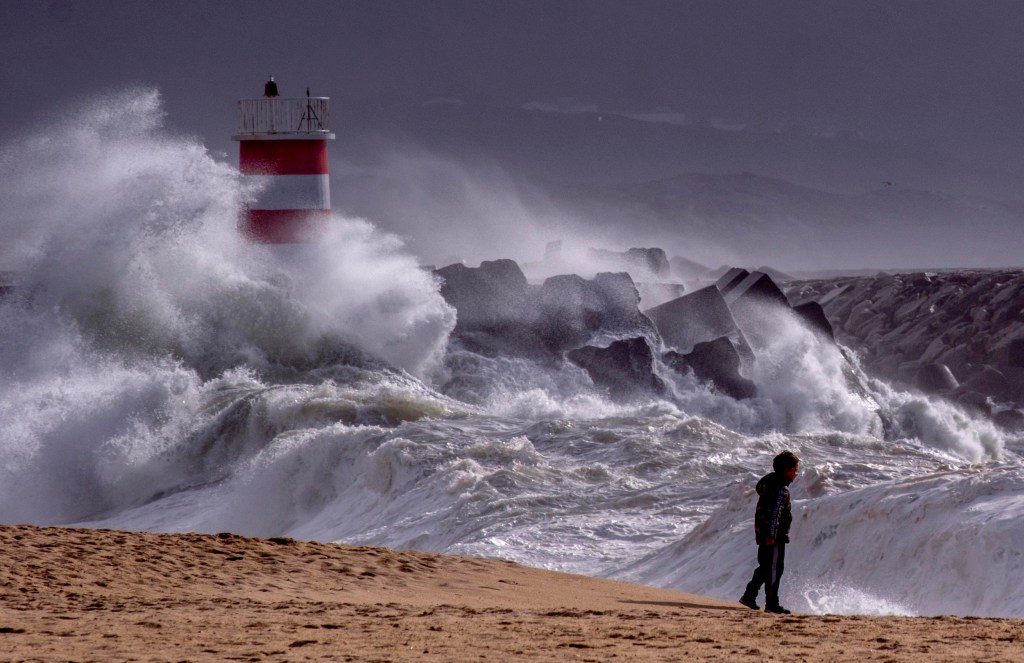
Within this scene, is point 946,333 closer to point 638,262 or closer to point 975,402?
point 975,402

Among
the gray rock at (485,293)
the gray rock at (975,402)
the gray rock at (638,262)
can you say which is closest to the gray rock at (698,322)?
the gray rock at (485,293)

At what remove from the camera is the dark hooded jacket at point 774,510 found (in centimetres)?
725

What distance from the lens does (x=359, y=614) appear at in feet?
20.9

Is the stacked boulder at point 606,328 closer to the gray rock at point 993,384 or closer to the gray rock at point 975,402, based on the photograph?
the gray rock at point 975,402

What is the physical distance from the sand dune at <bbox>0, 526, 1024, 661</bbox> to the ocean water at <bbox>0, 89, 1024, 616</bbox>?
1.39 m

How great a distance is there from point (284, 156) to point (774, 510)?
10.4 metres

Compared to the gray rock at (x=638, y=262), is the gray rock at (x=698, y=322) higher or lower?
lower

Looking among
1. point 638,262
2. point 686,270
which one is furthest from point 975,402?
point 686,270

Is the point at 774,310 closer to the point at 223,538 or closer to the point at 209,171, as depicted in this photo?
the point at 209,171

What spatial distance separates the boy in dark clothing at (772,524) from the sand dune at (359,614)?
0.83 feet

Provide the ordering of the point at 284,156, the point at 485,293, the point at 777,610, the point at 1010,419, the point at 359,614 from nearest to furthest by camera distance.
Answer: the point at 359,614, the point at 777,610, the point at 284,156, the point at 485,293, the point at 1010,419

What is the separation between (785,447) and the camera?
13.8 metres

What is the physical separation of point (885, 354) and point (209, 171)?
41.9 feet

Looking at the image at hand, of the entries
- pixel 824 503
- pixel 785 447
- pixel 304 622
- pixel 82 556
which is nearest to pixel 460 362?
pixel 785 447
